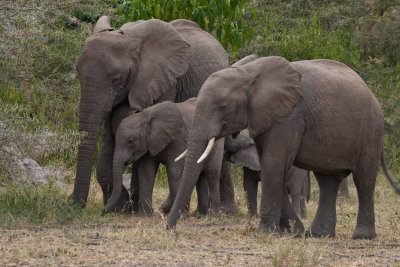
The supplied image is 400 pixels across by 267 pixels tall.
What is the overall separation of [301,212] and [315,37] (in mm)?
6171

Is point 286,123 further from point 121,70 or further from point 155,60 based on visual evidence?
point 155,60

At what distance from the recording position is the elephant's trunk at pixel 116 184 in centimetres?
842

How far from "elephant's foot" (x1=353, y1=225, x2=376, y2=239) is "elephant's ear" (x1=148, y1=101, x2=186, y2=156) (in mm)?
2377

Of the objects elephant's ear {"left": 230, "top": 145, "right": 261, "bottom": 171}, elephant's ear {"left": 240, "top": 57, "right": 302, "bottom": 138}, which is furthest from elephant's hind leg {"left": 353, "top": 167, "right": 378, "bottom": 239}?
elephant's ear {"left": 230, "top": 145, "right": 261, "bottom": 171}

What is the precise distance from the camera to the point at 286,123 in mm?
7273

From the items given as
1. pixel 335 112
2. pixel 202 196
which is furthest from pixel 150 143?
pixel 335 112

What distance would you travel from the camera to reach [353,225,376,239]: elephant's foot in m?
→ 7.73

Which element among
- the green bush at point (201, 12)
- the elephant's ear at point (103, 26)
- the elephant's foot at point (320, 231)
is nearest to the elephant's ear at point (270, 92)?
the elephant's foot at point (320, 231)

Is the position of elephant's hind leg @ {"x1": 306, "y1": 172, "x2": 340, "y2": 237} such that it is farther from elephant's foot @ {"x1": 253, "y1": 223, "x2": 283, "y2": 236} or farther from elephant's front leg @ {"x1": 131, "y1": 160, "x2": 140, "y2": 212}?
elephant's front leg @ {"x1": 131, "y1": 160, "x2": 140, "y2": 212}

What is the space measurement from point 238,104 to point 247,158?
3055 mm

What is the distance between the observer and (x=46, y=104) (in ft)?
41.6

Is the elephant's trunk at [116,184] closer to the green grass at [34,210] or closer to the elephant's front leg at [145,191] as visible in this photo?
the green grass at [34,210]

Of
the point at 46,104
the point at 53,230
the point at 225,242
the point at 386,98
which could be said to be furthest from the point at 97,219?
the point at 386,98

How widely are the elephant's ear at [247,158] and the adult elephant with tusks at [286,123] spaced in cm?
247
